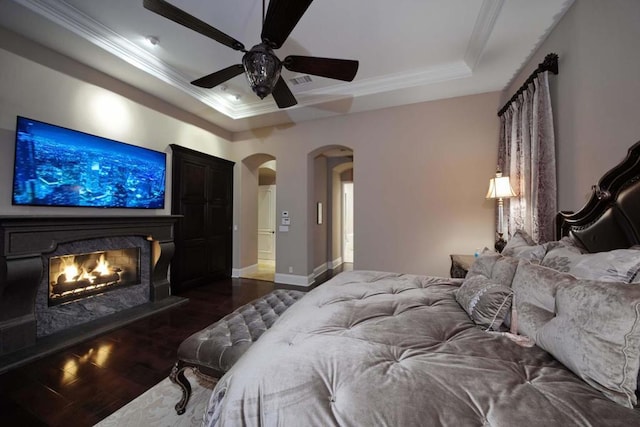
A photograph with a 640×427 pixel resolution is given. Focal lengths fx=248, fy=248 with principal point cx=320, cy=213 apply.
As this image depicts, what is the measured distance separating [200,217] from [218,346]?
3.47m

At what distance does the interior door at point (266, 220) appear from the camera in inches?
282

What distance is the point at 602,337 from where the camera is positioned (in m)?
0.80

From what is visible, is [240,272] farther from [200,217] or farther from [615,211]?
[615,211]

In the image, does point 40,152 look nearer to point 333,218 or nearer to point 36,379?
point 36,379

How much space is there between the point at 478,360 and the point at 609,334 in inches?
15.4

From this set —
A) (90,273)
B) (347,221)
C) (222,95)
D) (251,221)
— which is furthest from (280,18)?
(347,221)

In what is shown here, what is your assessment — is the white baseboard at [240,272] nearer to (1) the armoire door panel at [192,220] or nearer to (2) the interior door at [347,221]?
(1) the armoire door panel at [192,220]

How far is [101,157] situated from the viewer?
3021mm

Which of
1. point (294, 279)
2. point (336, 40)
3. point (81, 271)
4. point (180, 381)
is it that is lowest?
point (294, 279)

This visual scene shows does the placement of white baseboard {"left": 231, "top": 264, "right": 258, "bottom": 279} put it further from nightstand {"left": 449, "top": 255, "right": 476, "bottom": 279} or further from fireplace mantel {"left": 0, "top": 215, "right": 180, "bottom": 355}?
nightstand {"left": 449, "top": 255, "right": 476, "bottom": 279}

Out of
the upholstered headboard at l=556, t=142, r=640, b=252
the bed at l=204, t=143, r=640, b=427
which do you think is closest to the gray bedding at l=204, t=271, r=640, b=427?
the bed at l=204, t=143, r=640, b=427

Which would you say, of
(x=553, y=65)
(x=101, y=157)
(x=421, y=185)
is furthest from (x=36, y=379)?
(x=553, y=65)

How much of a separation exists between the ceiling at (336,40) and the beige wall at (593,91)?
40 cm

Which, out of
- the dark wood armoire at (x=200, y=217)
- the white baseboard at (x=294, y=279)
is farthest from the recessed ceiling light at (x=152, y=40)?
the white baseboard at (x=294, y=279)
